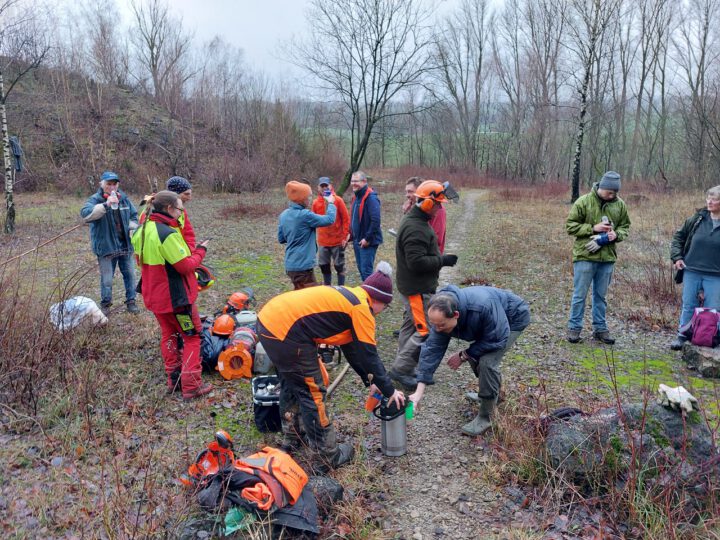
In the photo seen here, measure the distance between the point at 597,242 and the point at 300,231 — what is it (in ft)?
11.4

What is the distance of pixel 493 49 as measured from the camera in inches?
1699

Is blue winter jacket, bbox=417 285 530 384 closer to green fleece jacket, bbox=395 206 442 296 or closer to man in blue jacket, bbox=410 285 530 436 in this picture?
man in blue jacket, bbox=410 285 530 436

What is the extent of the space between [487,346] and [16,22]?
1431 cm

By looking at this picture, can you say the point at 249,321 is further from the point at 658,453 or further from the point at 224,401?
the point at 658,453

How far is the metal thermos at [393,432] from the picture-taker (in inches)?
147

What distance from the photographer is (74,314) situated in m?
5.45

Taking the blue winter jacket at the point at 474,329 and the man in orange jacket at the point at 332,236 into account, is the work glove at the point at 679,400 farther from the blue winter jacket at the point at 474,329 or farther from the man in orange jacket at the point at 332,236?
the man in orange jacket at the point at 332,236

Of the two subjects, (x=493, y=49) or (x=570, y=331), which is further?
(x=493, y=49)

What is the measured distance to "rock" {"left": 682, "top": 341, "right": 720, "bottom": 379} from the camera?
522 centimetres

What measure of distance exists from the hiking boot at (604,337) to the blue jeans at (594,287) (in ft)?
0.14

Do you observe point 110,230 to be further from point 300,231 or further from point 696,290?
point 696,290

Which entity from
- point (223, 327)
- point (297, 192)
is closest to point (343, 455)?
point (223, 327)

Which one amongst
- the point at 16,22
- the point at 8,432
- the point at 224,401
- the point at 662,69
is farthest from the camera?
the point at 662,69

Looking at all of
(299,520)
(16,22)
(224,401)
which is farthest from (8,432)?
(16,22)
